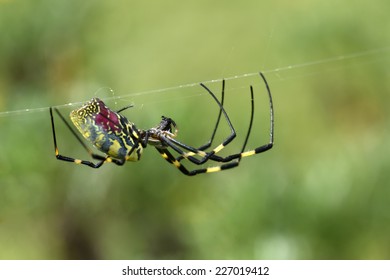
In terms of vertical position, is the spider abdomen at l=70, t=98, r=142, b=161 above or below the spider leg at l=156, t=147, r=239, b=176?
above

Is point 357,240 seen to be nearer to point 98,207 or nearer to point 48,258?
point 98,207

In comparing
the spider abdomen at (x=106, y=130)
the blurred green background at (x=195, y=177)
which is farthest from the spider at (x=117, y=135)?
the blurred green background at (x=195, y=177)

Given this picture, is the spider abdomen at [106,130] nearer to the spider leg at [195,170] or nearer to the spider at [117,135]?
the spider at [117,135]

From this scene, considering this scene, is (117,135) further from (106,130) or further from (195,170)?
(195,170)

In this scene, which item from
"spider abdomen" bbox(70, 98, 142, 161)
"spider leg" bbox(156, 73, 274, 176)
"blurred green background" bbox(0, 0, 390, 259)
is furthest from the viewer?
"blurred green background" bbox(0, 0, 390, 259)

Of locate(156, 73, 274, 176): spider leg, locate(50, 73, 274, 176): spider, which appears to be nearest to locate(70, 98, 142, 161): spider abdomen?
locate(50, 73, 274, 176): spider

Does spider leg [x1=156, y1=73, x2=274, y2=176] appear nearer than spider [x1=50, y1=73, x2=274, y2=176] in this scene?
No

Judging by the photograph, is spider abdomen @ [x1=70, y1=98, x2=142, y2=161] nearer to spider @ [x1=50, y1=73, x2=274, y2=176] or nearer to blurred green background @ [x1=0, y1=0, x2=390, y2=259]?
spider @ [x1=50, y1=73, x2=274, y2=176]

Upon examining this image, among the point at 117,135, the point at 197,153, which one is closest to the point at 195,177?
the point at 197,153
